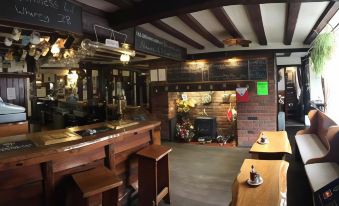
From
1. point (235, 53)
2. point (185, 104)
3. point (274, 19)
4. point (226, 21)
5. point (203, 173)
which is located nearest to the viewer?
point (226, 21)

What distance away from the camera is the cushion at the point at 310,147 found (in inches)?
137

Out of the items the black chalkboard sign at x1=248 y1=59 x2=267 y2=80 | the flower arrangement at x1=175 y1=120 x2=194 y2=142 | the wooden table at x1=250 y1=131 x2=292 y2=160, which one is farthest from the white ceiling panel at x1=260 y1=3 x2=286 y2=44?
the flower arrangement at x1=175 y1=120 x2=194 y2=142

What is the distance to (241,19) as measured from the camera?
157 inches

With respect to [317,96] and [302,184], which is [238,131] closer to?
[302,184]

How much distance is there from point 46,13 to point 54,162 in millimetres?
1419

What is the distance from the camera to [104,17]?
3.21 meters

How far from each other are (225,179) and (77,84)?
757 cm

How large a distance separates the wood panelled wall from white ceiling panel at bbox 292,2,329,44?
5791 millimetres

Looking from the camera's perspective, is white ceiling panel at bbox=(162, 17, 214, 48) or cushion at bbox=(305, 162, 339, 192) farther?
white ceiling panel at bbox=(162, 17, 214, 48)

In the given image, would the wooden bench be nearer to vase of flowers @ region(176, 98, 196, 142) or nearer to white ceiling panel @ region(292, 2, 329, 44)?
white ceiling panel @ region(292, 2, 329, 44)

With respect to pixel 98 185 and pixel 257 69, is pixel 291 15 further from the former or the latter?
pixel 98 185

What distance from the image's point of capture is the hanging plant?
12.0 ft

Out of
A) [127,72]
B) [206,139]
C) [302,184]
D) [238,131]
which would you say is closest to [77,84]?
[127,72]

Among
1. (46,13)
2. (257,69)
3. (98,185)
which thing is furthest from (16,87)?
(257,69)
